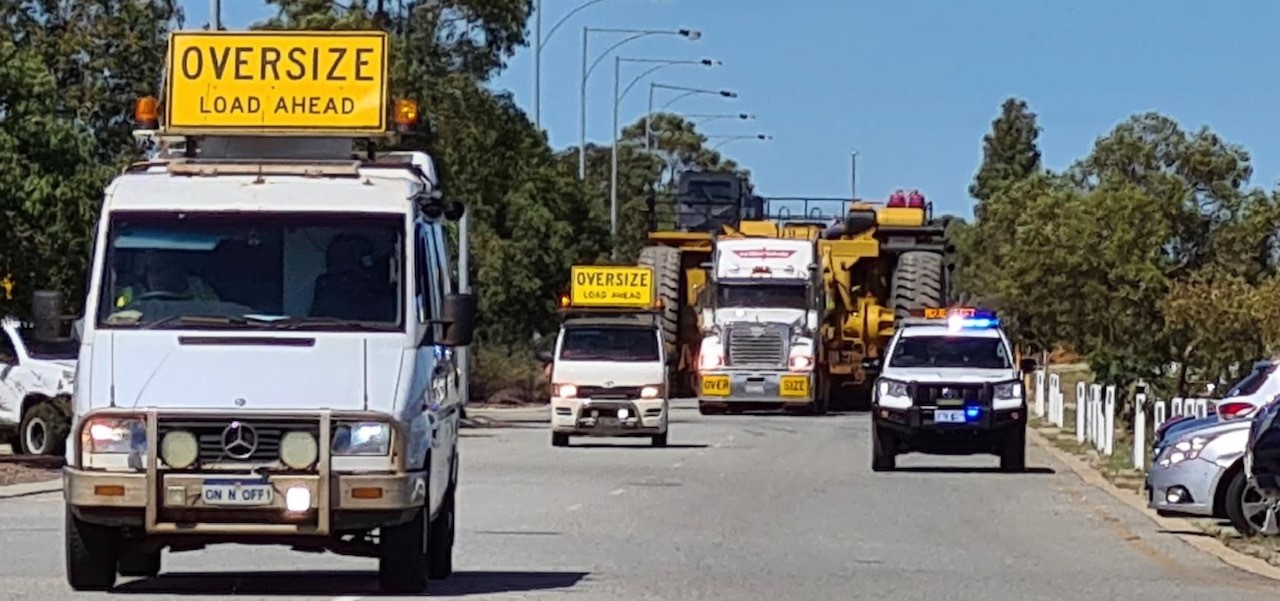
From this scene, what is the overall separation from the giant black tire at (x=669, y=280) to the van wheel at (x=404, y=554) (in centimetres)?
3928

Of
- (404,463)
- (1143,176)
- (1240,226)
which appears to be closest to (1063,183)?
(1143,176)

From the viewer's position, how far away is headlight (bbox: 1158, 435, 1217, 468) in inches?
821

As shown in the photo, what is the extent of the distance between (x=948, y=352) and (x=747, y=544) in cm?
1233

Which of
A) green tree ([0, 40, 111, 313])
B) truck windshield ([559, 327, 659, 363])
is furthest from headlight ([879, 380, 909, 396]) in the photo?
green tree ([0, 40, 111, 313])

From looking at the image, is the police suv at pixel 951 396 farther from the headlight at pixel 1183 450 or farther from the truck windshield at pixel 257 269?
the truck windshield at pixel 257 269

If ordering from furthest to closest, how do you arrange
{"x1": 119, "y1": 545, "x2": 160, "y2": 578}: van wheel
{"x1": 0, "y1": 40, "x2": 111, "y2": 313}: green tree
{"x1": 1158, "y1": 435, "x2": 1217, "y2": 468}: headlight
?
{"x1": 0, "y1": 40, "x2": 111, "y2": 313}: green tree → {"x1": 1158, "y1": 435, "x2": 1217, "y2": 468}: headlight → {"x1": 119, "y1": 545, "x2": 160, "y2": 578}: van wheel

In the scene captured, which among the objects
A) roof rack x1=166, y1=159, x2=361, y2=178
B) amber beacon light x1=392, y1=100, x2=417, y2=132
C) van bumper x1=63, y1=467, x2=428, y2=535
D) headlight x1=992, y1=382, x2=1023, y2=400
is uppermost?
amber beacon light x1=392, y1=100, x2=417, y2=132

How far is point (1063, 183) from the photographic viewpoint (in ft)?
222

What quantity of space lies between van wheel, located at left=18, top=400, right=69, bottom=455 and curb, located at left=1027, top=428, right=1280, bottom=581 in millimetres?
12994

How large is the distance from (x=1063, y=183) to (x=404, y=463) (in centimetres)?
5551

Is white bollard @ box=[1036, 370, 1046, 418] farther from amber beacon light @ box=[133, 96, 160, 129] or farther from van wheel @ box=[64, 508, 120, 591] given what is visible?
van wheel @ box=[64, 508, 120, 591]

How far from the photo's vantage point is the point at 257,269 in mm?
14531

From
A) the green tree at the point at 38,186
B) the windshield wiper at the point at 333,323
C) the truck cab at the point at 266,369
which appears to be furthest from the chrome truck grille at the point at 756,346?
the windshield wiper at the point at 333,323

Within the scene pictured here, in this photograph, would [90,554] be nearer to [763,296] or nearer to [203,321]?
[203,321]
